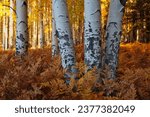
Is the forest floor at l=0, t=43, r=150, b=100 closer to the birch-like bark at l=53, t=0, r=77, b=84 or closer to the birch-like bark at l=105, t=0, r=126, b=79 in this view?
the birch-like bark at l=53, t=0, r=77, b=84

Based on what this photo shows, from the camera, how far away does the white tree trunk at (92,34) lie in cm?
726

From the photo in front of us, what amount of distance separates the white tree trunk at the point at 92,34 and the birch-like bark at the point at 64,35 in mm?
346

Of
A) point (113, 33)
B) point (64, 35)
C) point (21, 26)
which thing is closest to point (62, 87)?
point (64, 35)

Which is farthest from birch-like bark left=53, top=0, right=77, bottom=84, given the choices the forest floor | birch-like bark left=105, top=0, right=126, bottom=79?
birch-like bark left=105, top=0, right=126, bottom=79

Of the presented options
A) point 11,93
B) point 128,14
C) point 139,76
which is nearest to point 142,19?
point 128,14

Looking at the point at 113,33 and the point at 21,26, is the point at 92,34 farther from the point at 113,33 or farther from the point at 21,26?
the point at 21,26

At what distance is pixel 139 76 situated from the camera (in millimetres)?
7738

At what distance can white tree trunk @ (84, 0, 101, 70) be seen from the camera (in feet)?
23.8

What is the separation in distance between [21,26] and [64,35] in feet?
12.3

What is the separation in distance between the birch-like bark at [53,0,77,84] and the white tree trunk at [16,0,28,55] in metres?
3.57

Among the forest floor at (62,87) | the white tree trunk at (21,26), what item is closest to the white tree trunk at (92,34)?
the forest floor at (62,87)

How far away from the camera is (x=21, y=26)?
429 inches

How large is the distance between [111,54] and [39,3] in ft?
47.4

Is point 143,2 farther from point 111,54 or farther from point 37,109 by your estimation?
point 37,109
